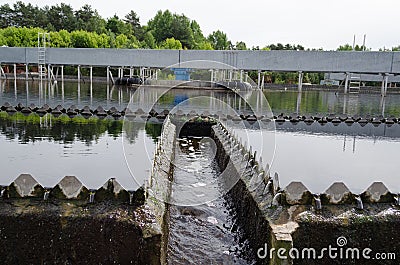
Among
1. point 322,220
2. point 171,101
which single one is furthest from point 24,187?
point 171,101

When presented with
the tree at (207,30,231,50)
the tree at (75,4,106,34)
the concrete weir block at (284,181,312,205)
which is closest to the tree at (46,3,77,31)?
the tree at (75,4,106,34)

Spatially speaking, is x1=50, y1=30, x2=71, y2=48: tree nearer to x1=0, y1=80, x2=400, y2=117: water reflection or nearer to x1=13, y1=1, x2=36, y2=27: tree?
x1=13, y1=1, x2=36, y2=27: tree

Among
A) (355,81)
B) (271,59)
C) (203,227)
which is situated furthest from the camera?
(355,81)

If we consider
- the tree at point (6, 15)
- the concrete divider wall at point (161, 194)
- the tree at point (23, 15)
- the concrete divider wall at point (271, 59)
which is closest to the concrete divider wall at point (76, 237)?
the concrete divider wall at point (161, 194)

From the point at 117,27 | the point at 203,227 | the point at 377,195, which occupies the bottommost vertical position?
the point at 203,227

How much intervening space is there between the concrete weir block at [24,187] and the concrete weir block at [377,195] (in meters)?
3.62

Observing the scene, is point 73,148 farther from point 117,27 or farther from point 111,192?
point 117,27

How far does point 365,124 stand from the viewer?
14.6 metres

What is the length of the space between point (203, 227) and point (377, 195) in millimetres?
2401

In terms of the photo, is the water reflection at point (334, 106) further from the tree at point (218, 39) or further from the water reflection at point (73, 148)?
the tree at point (218, 39)

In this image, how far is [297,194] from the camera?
172 inches

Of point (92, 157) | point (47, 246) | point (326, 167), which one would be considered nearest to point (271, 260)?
point (47, 246)

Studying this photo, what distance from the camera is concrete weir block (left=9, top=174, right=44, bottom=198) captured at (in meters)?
4.18

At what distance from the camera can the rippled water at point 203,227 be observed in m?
4.83
